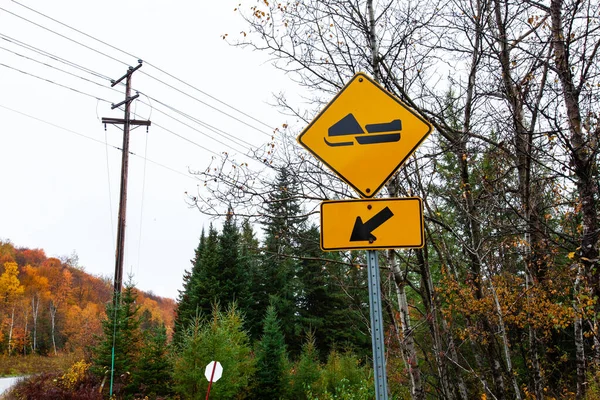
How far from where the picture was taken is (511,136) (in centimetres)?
488

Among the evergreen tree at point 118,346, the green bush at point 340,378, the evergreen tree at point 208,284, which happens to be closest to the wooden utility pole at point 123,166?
the evergreen tree at point 118,346

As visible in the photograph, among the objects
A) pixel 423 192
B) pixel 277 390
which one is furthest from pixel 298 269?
pixel 423 192

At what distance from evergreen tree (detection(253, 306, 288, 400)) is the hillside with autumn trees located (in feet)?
82.1

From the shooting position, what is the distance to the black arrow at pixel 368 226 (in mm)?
2314

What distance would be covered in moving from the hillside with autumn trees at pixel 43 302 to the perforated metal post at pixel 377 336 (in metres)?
40.3

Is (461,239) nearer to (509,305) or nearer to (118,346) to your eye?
(509,305)

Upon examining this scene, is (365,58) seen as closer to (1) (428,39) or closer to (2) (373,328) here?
(1) (428,39)

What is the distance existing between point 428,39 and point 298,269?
23.5 meters

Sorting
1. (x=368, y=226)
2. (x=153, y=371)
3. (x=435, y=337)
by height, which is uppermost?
(x=368, y=226)

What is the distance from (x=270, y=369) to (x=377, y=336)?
1709 cm

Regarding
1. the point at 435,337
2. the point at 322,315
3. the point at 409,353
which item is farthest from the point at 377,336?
the point at 322,315

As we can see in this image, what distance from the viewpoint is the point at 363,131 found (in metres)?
2.57

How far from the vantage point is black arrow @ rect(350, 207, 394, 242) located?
2314 mm

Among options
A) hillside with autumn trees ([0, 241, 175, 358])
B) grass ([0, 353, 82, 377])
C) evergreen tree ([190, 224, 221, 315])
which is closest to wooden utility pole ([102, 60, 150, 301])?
evergreen tree ([190, 224, 221, 315])
